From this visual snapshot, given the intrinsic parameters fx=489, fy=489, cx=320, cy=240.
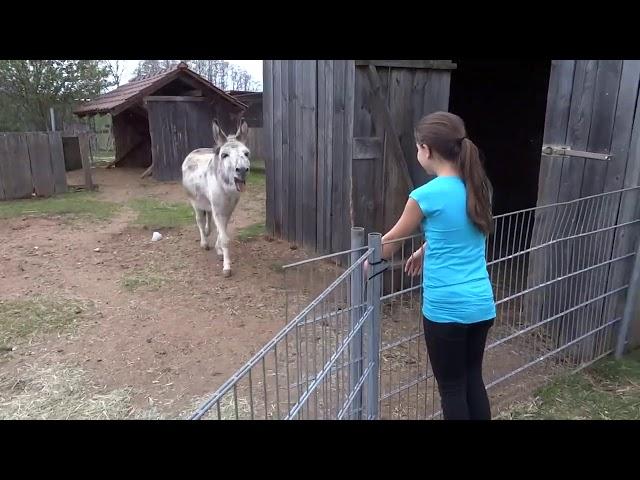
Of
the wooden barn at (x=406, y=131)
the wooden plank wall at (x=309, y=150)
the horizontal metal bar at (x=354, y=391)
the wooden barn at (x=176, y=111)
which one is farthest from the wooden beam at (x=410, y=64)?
the wooden barn at (x=176, y=111)

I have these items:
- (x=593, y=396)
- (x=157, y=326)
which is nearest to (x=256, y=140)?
(x=157, y=326)

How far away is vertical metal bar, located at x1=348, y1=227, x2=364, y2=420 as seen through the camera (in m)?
2.23

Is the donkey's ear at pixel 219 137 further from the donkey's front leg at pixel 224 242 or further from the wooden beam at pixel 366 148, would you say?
the wooden beam at pixel 366 148

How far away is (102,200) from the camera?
36.9ft

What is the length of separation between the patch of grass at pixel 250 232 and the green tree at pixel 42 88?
38.7 feet

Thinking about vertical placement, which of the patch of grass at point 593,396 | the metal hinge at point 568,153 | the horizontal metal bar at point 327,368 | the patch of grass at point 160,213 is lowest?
the patch of grass at point 593,396

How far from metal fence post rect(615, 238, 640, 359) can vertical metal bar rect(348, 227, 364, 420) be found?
2.91 metres

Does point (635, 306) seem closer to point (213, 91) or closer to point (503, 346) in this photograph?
point (503, 346)

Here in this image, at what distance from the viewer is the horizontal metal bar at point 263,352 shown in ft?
4.31

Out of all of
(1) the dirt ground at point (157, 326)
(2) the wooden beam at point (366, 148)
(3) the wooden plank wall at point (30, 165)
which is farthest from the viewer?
(3) the wooden plank wall at point (30, 165)

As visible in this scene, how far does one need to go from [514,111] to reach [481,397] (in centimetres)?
736

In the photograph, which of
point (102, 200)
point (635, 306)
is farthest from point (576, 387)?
point (102, 200)

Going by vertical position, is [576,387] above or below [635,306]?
below

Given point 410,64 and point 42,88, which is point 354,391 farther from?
point 42,88
